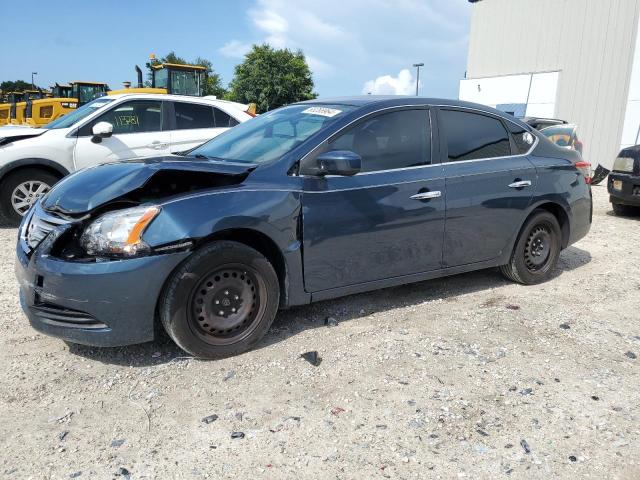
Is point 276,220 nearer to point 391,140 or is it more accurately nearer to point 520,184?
point 391,140

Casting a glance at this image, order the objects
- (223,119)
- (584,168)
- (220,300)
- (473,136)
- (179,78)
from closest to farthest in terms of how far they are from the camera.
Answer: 1. (220,300)
2. (473,136)
3. (584,168)
4. (223,119)
5. (179,78)

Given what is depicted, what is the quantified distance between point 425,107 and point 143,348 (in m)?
2.79

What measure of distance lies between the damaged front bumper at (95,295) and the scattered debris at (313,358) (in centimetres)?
98

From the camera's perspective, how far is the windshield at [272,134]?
394cm

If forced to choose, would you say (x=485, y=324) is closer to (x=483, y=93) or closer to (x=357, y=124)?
(x=357, y=124)

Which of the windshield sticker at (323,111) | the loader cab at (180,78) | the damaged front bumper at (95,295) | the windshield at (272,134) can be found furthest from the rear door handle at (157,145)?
the loader cab at (180,78)

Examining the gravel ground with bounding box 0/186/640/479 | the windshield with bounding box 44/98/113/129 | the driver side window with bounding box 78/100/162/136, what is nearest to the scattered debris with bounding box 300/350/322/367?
the gravel ground with bounding box 0/186/640/479

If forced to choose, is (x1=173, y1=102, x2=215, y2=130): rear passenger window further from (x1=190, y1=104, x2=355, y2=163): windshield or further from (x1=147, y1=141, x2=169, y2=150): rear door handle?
(x1=190, y1=104, x2=355, y2=163): windshield

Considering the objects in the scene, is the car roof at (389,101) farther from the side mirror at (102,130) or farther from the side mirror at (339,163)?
the side mirror at (102,130)

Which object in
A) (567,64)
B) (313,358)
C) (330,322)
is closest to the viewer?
(313,358)

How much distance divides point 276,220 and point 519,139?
267 centimetres

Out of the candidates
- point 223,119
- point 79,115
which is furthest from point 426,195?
point 79,115

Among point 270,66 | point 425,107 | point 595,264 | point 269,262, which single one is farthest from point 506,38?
point 270,66

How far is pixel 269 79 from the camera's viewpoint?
196 ft
